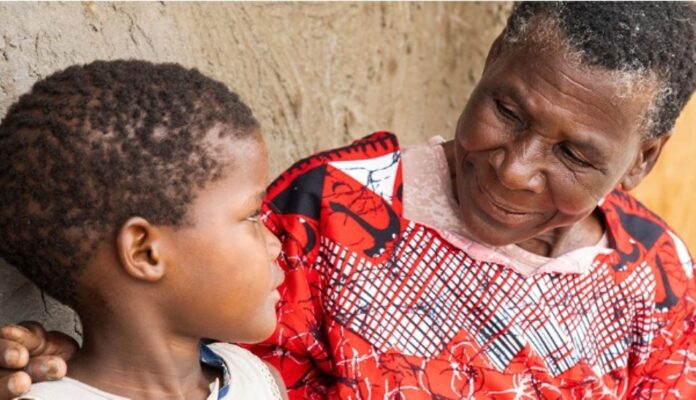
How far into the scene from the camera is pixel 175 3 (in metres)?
2.24

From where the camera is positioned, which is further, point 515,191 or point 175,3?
point 175,3

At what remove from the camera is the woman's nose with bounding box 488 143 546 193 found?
1879mm

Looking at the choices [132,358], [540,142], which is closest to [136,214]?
[132,358]

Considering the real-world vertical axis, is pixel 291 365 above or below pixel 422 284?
below

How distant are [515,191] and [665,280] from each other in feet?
1.93

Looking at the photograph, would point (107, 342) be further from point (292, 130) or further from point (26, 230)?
point (292, 130)

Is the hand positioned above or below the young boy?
below

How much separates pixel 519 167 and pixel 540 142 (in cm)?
6

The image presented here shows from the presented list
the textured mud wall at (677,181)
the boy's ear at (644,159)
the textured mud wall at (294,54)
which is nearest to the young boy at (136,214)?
the textured mud wall at (294,54)

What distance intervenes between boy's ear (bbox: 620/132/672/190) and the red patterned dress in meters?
0.19

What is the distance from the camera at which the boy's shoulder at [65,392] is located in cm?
148

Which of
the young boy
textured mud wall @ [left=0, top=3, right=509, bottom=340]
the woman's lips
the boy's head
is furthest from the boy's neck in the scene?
the woman's lips

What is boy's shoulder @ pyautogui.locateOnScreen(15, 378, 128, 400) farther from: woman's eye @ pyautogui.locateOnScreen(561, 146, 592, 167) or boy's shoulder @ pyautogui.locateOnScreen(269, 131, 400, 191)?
woman's eye @ pyautogui.locateOnScreen(561, 146, 592, 167)

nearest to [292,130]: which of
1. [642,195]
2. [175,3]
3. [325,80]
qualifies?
[325,80]
